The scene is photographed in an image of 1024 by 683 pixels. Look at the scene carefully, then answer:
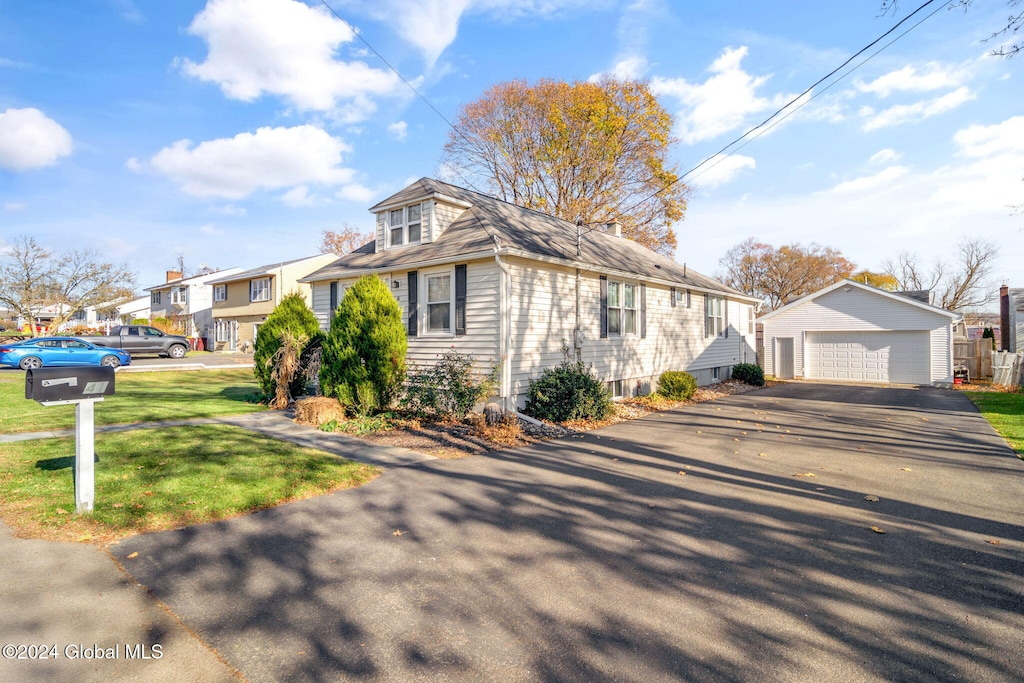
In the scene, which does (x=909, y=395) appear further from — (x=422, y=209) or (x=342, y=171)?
(x=342, y=171)

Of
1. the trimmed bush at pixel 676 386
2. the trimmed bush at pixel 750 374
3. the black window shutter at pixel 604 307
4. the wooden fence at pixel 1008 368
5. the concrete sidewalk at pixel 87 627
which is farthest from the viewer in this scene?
the trimmed bush at pixel 750 374

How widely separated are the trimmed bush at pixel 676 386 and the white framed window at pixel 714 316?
16.2 ft

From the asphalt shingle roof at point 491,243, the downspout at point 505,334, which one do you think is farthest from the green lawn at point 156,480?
the asphalt shingle roof at point 491,243

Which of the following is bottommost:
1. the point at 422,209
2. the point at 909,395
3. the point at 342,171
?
the point at 909,395

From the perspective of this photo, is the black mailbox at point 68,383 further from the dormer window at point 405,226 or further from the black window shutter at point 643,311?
the black window shutter at point 643,311

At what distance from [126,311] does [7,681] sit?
66572 millimetres

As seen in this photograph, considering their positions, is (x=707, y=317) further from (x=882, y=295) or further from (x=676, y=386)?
(x=882, y=295)

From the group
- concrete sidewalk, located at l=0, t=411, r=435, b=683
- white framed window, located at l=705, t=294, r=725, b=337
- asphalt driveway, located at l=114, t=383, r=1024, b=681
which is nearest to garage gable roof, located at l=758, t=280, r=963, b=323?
white framed window, located at l=705, t=294, r=725, b=337

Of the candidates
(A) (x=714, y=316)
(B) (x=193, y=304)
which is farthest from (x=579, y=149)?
(B) (x=193, y=304)

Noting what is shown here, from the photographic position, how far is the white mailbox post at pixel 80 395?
4.36m

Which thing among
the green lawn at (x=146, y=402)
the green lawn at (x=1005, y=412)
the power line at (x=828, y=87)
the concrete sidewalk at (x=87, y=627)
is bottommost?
the green lawn at (x=1005, y=412)

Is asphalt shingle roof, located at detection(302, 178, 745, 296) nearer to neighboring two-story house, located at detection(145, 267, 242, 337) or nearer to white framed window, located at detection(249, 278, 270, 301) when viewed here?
white framed window, located at detection(249, 278, 270, 301)

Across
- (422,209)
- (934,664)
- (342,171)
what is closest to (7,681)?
(934,664)

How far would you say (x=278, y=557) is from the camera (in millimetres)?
4191
